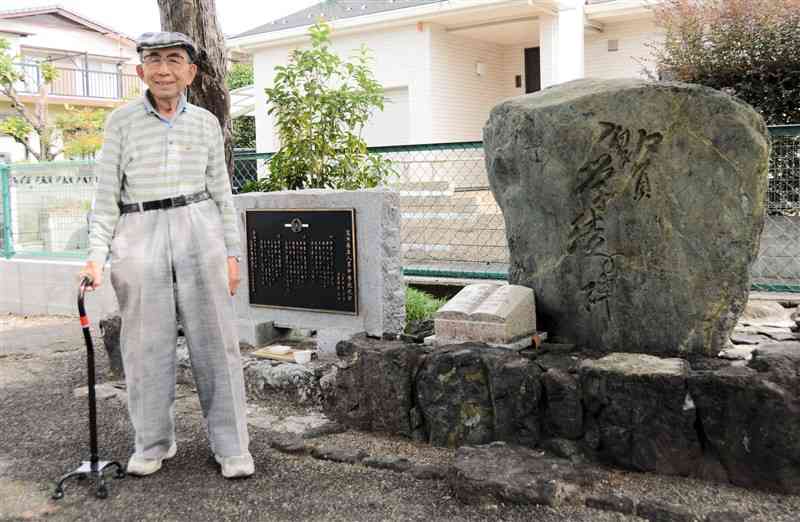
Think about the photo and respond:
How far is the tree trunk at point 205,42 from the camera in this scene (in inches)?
237

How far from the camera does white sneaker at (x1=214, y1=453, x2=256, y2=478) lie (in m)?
3.88

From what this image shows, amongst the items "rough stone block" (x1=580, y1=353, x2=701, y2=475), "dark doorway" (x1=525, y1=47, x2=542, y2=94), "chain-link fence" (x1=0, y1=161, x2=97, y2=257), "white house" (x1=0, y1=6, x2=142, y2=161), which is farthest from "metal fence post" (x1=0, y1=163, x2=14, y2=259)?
"white house" (x1=0, y1=6, x2=142, y2=161)

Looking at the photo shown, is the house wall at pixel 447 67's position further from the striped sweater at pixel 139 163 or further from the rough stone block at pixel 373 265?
the striped sweater at pixel 139 163

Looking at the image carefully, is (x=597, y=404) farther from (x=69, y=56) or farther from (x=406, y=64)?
(x=69, y=56)

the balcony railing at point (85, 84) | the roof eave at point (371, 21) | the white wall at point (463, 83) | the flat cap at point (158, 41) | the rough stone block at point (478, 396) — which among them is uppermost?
the balcony railing at point (85, 84)

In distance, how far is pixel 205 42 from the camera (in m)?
6.12

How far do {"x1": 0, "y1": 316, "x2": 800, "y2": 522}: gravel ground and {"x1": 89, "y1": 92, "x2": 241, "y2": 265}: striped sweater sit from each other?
114 cm

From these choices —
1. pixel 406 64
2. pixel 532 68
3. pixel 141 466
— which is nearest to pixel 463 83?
pixel 406 64

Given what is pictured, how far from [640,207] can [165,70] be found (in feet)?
8.38

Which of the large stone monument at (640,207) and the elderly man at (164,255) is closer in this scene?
the elderly man at (164,255)

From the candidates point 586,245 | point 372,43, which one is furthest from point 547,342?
point 372,43

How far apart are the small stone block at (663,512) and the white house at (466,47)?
33.3ft

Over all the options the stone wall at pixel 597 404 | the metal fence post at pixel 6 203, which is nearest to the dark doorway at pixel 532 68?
the metal fence post at pixel 6 203

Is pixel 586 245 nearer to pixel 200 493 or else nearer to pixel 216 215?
pixel 216 215
